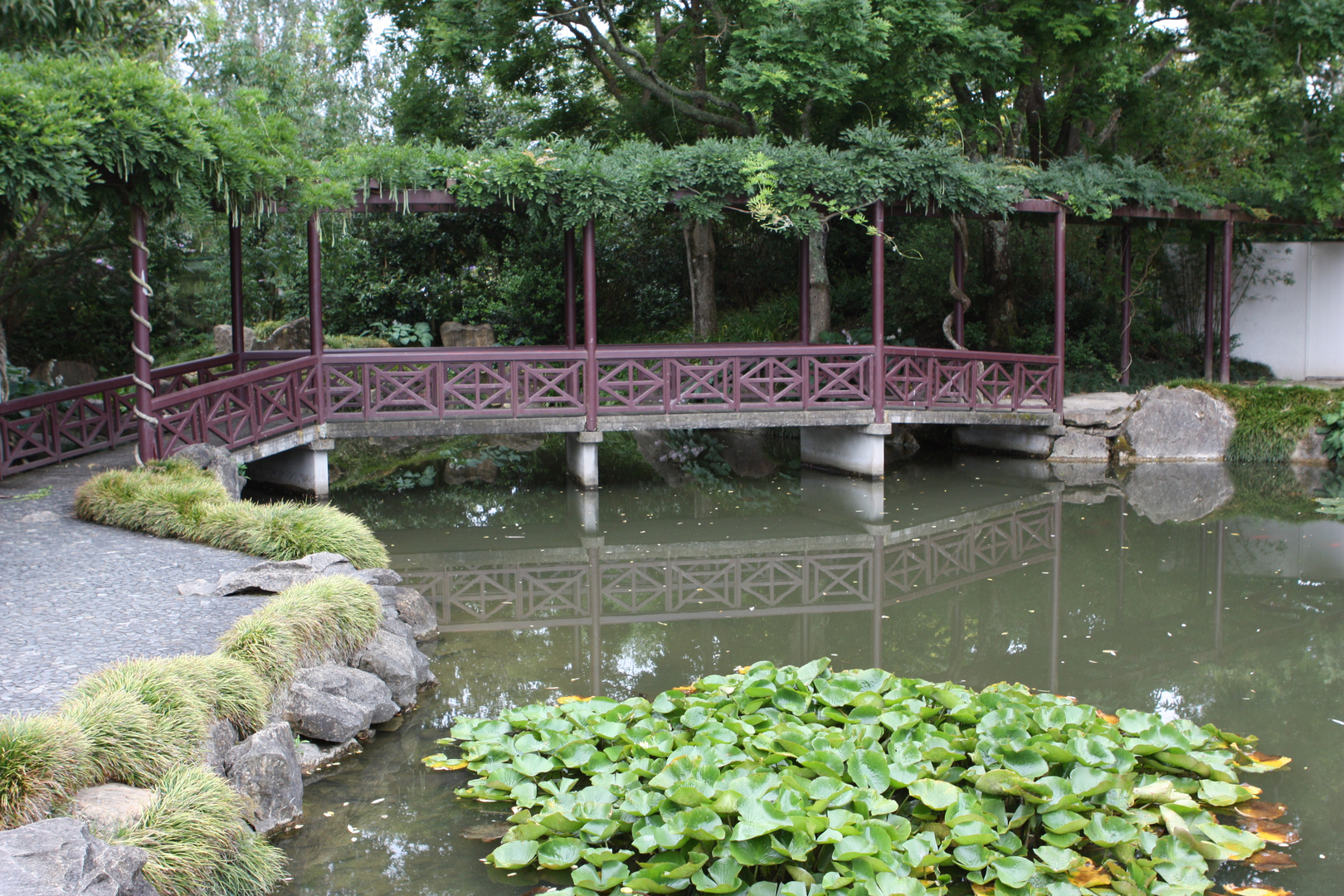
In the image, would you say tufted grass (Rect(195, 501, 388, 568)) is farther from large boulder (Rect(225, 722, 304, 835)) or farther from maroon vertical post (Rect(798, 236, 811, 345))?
maroon vertical post (Rect(798, 236, 811, 345))

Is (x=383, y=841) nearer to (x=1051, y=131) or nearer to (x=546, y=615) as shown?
(x=546, y=615)

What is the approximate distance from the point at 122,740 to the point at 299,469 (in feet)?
28.5

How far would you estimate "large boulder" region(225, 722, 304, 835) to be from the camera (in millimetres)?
4926

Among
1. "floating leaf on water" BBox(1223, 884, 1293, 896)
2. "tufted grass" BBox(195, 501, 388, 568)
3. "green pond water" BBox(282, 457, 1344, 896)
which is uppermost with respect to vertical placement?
Answer: "tufted grass" BBox(195, 501, 388, 568)

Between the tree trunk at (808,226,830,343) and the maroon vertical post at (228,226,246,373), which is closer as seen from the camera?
the maroon vertical post at (228,226,246,373)

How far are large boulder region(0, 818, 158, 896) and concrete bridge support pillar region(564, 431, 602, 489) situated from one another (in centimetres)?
960

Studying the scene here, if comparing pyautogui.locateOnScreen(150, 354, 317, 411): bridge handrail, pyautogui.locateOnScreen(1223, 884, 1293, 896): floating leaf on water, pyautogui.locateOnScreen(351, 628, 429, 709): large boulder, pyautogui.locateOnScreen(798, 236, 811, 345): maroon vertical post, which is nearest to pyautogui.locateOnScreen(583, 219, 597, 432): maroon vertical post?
pyautogui.locateOnScreen(150, 354, 317, 411): bridge handrail

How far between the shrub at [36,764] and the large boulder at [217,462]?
589cm

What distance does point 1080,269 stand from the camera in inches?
802

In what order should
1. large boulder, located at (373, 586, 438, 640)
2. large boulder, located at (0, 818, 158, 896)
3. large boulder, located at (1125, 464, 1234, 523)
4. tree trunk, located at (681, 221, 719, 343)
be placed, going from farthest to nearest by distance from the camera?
tree trunk, located at (681, 221, 719, 343) → large boulder, located at (1125, 464, 1234, 523) → large boulder, located at (373, 586, 438, 640) → large boulder, located at (0, 818, 158, 896)

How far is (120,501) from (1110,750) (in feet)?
25.0

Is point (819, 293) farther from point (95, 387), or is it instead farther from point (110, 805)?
point (110, 805)

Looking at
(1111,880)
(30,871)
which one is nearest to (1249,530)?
(1111,880)

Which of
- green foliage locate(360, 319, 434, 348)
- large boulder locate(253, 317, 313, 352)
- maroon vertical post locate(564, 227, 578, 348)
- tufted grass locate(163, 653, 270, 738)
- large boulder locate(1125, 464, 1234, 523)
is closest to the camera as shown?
tufted grass locate(163, 653, 270, 738)
